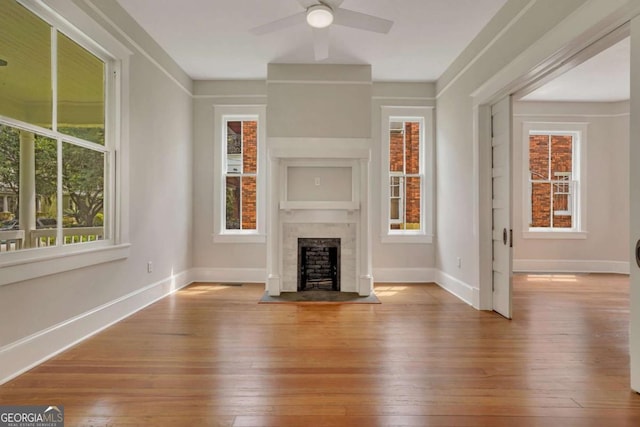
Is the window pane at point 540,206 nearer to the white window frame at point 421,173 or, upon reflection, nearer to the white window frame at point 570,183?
the white window frame at point 570,183

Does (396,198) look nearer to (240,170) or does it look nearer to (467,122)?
(467,122)

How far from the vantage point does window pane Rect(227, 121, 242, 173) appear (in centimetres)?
572

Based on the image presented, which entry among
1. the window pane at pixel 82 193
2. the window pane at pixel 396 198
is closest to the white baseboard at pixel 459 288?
the window pane at pixel 396 198

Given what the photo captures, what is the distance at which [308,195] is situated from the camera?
5070mm

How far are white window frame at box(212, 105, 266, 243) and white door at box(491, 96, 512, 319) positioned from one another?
10.5ft

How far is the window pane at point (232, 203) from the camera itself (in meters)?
5.72

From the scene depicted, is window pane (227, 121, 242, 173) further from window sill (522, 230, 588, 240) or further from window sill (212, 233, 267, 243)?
window sill (522, 230, 588, 240)

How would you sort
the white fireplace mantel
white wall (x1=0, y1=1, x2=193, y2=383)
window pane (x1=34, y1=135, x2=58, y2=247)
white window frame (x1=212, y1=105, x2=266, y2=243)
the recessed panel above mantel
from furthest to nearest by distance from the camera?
1. white window frame (x1=212, y1=105, x2=266, y2=243)
2. the recessed panel above mantel
3. the white fireplace mantel
4. window pane (x1=34, y1=135, x2=58, y2=247)
5. white wall (x1=0, y1=1, x2=193, y2=383)

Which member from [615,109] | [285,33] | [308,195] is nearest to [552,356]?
[308,195]

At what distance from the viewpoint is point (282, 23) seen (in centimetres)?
324

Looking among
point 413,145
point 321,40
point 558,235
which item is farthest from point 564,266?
point 321,40

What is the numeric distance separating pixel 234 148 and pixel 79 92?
2655 millimetres

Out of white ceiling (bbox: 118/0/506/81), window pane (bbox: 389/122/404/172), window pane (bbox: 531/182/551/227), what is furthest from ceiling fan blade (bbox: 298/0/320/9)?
window pane (bbox: 531/182/551/227)

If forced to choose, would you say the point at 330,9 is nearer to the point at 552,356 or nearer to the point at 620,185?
the point at 552,356
